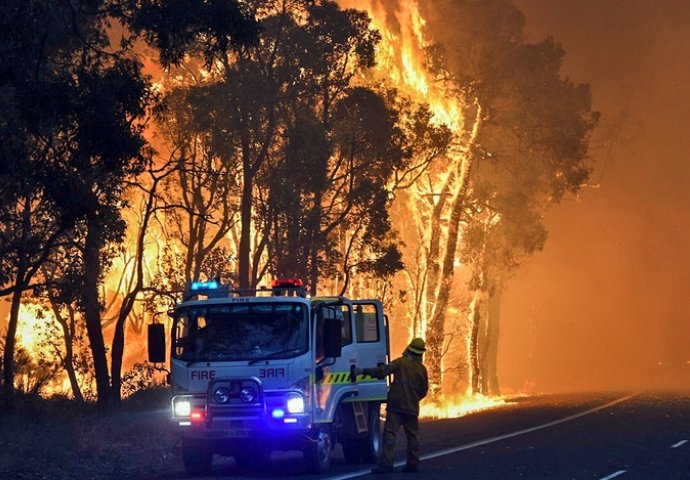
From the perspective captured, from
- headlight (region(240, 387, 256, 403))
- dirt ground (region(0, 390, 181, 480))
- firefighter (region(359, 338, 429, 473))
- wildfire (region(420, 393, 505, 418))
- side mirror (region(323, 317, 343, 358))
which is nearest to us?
headlight (region(240, 387, 256, 403))

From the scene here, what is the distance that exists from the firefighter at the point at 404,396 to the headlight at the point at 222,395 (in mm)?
2064

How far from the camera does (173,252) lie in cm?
4922

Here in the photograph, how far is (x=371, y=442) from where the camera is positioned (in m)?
21.9

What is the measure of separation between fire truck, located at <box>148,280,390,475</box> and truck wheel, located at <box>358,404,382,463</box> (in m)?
1.46

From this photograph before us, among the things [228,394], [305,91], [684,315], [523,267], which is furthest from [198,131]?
[684,315]

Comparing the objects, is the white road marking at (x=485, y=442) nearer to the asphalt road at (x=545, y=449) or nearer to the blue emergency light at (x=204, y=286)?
the asphalt road at (x=545, y=449)

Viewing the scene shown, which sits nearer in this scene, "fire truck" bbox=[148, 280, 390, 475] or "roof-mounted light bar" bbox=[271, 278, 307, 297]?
"fire truck" bbox=[148, 280, 390, 475]

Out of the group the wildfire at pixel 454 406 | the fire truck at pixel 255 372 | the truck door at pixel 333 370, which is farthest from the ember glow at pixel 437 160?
the fire truck at pixel 255 372

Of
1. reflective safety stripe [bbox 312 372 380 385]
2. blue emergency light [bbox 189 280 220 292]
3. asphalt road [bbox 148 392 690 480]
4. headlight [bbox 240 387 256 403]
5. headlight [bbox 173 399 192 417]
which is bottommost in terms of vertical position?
asphalt road [bbox 148 392 690 480]

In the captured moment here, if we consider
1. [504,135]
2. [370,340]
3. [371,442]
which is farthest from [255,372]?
[504,135]

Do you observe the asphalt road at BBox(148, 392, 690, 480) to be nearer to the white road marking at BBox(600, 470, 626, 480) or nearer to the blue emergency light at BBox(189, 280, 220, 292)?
the white road marking at BBox(600, 470, 626, 480)

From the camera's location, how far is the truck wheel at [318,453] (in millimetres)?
19453

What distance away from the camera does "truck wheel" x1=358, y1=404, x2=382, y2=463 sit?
21.9 m

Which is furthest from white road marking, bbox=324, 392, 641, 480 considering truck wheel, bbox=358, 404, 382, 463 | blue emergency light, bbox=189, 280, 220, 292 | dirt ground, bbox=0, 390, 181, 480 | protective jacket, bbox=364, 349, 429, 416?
blue emergency light, bbox=189, 280, 220, 292
